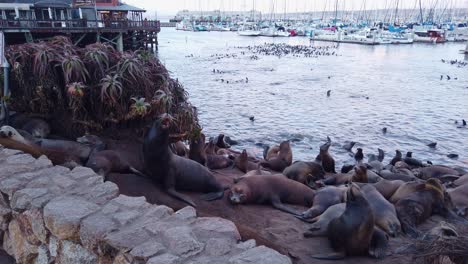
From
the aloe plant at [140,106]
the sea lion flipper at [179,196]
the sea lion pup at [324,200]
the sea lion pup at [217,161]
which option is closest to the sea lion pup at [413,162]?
the sea lion pup at [217,161]

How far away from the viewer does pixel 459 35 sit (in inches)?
3039

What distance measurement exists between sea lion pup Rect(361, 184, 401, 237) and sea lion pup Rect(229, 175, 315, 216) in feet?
3.75

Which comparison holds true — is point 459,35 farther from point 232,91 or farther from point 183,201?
point 183,201

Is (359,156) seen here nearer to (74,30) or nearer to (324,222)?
(324,222)

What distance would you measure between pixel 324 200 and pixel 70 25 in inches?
1217

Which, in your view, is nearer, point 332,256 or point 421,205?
point 332,256

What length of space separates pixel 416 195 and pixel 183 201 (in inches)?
153

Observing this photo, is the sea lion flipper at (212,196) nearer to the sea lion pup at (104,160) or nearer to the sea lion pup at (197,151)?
the sea lion pup at (104,160)

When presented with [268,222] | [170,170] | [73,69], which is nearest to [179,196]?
[170,170]

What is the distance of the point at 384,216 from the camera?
20.8 ft

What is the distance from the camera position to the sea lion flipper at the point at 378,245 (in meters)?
5.24

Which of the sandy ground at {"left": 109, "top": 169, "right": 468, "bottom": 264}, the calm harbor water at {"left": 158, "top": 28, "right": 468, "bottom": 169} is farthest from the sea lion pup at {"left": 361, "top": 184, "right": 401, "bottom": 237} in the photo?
the calm harbor water at {"left": 158, "top": 28, "right": 468, "bottom": 169}

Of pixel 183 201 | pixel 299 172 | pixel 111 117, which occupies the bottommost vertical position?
pixel 299 172

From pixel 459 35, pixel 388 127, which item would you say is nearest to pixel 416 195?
pixel 388 127
